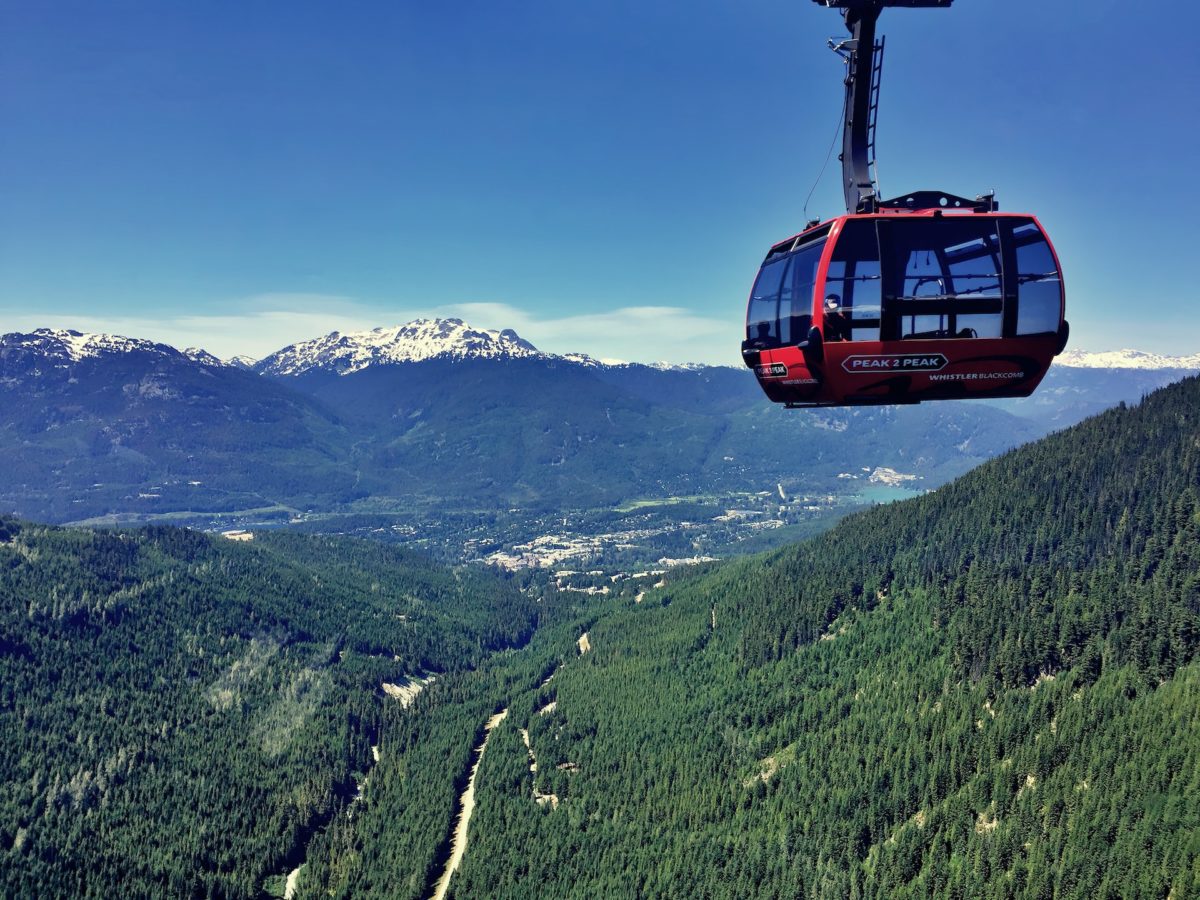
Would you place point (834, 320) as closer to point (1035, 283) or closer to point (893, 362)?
point (893, 362)

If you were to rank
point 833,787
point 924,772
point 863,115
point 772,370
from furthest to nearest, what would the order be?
Answer: point 833,787, point 924,772, point 772,370, point 863,115

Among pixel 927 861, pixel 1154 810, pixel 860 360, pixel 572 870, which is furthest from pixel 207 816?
pixel 860 360

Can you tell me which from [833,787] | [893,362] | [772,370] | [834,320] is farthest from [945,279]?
[833,787]

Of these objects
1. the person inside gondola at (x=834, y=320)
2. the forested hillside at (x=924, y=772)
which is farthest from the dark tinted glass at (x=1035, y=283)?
the forested hillside at (x=924, y=772)

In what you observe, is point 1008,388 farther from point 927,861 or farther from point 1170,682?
point 1170,682

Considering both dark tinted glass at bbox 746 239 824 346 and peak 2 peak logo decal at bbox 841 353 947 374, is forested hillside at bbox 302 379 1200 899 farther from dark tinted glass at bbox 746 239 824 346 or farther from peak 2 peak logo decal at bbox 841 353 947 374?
dark tinted glass at bbox 746 239 824 346

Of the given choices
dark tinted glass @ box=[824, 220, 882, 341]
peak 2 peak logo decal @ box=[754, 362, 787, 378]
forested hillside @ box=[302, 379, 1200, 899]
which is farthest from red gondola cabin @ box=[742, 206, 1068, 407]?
forested hillside @ box=[302, 379, 1200, 899]
